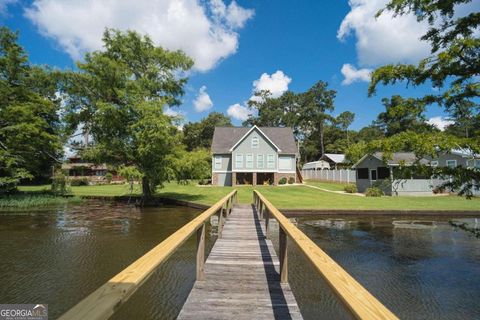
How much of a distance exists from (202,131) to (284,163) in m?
30.8

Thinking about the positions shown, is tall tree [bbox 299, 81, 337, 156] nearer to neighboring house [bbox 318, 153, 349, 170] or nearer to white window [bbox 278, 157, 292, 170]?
neighboring house [bbox 318, 153, 349, 170]

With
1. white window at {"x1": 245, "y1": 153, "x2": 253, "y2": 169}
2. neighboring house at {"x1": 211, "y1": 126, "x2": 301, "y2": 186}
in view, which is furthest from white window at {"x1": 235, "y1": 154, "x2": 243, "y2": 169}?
white window at {"x1": 245, "y1": 153, "x2": 253, "y2": 169}

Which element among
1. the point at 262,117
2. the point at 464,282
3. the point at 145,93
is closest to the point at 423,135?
the point at 464,282

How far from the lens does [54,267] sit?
830cm

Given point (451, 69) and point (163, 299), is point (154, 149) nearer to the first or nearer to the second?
point (163, 299)

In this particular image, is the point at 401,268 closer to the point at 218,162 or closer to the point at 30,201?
the point at 30,201

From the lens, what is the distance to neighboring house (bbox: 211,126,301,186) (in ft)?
119

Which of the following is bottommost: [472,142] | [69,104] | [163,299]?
[163,299]

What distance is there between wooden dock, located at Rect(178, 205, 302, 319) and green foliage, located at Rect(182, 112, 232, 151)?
57.9 metres

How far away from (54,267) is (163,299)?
410cm

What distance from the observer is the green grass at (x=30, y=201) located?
21.0 metres

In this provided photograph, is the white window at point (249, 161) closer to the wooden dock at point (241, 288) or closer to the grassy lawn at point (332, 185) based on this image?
the grassy lawn at point (332, 185)

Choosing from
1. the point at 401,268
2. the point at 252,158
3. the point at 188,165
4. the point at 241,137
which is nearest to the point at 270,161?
the point at 252,158

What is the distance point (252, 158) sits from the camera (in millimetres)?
36375
